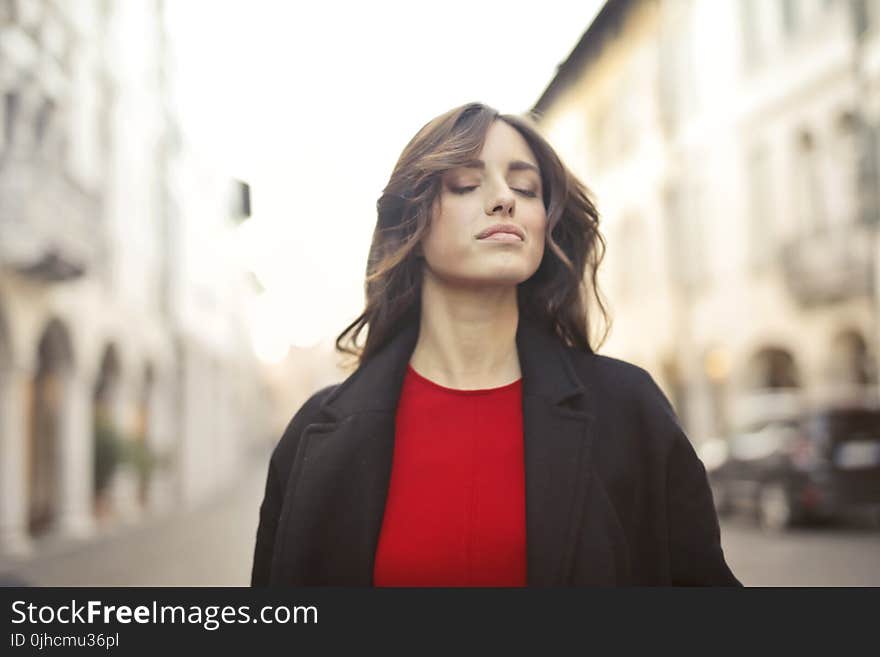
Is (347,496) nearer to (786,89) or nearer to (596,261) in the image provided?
(596,261)

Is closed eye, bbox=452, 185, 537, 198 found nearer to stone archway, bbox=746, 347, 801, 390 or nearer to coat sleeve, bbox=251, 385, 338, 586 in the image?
coat sleeve, bbox=251, 385, 338, 586

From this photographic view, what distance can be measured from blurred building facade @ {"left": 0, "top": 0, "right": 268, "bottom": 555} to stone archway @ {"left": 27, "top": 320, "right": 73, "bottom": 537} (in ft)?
0.07

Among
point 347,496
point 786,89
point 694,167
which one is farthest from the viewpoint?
point 694,167

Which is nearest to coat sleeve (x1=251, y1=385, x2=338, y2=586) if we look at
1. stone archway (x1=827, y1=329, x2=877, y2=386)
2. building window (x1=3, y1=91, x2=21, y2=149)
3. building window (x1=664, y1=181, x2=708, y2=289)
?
building window (x1=3, y1=91, x2=21, y2=149)

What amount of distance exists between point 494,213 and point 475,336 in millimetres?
227

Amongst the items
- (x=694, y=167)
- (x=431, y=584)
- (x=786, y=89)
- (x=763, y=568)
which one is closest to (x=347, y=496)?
(x=431, y=584)

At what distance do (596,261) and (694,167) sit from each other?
16.7m

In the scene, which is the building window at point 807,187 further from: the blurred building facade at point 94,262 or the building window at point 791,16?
the blurred building facade at point 94,262

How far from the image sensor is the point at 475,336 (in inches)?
71.4

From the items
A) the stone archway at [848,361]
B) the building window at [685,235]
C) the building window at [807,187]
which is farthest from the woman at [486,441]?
the building window at [685,235]

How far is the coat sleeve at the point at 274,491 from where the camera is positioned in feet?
6.02

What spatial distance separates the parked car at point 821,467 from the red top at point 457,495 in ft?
32.9

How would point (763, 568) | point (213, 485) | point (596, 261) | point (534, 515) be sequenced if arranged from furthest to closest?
point (213, 485) → point (763, 568) → point (596, 261) → point (534, 515)

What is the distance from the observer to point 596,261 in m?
1.91
